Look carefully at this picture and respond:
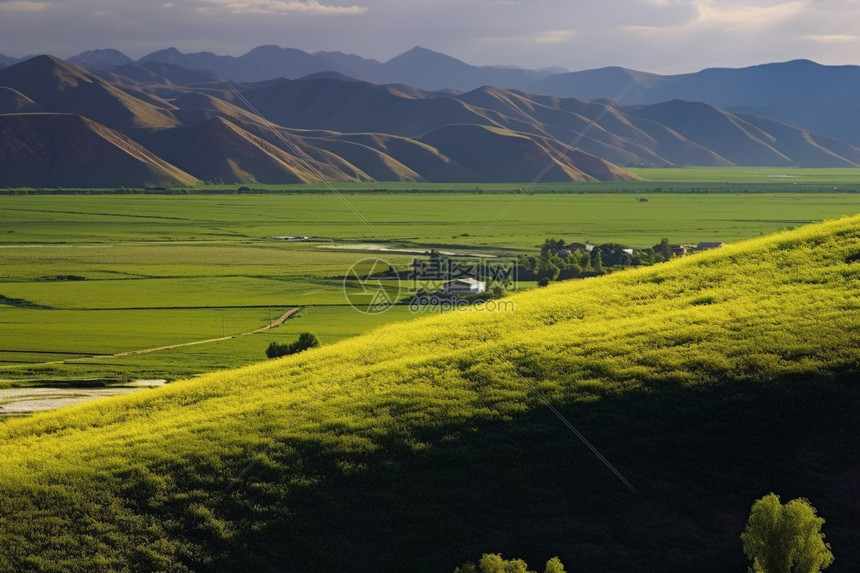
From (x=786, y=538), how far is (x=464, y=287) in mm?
65766

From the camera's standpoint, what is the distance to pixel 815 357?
26.3 meters

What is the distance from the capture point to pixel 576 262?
4109 inches

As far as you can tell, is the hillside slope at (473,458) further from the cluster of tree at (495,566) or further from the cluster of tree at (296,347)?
the cluster of tree at (296,347)

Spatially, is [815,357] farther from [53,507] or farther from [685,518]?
[53,507]

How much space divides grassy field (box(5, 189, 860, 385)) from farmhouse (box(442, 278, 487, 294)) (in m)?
5.82

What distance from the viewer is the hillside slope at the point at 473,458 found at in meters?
20.5

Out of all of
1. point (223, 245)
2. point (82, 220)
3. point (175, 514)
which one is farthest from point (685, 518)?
point (82, 220)

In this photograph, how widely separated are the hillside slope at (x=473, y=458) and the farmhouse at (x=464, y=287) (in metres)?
50.6

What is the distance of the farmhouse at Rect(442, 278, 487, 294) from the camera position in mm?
81750

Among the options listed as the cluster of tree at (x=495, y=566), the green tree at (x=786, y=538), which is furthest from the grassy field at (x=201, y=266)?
the green tree at (x=786, y=538)

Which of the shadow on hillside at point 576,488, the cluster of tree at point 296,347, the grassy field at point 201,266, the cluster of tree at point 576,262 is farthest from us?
the cluster of tree at point 576,262

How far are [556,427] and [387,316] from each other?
193 feet

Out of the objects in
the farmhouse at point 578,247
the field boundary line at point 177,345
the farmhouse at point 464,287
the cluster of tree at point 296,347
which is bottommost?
the field boundary line at point 177,345

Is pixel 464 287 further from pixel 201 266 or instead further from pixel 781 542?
pixel 781 542
